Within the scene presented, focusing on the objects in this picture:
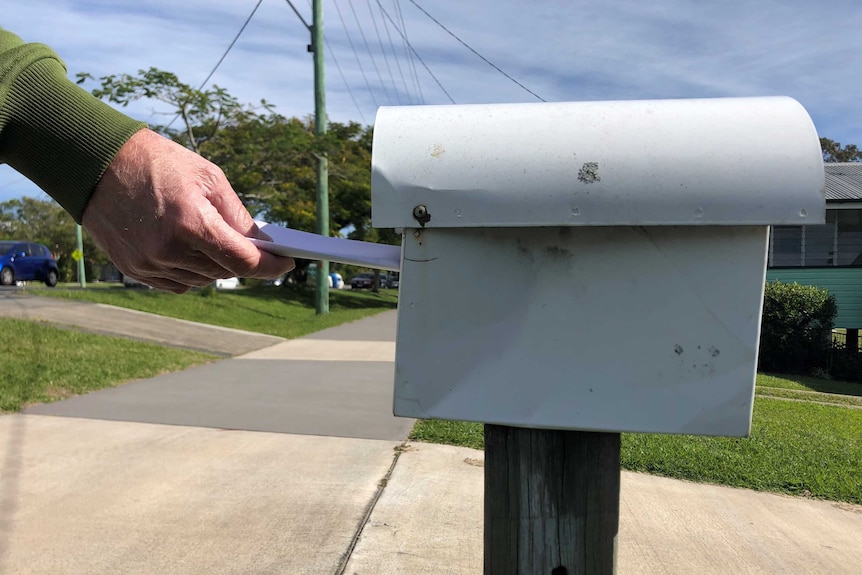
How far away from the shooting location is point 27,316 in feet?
34.2

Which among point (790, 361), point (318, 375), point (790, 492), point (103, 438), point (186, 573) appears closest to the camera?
point (186, 573)

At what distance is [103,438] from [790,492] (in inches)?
182

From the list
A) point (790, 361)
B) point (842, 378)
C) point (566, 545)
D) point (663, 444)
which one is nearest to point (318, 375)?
point (663, 444)

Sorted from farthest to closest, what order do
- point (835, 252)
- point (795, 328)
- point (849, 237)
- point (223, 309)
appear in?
point (223, 309)
point (849, 237)
point (835, 252)
point (795, 328)

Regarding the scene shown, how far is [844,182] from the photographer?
16.2 m

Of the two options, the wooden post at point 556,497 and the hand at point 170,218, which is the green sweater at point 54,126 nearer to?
the hand at point 170,218

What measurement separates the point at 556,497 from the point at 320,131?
17689 mm

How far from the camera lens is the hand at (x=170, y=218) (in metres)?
1.34

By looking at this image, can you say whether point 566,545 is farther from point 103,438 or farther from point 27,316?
point 27,316

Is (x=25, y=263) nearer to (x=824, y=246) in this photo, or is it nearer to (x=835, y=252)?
(x=824, y=246)

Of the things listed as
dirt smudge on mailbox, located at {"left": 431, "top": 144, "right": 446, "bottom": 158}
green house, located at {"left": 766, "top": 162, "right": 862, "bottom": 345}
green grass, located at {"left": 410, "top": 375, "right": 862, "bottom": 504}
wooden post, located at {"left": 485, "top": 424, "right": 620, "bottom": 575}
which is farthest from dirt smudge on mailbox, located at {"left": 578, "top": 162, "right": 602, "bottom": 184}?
green house, located at {"left": 766, "top": 162, "right": 862, "bottom": 345}

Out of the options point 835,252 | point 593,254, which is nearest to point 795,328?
point 835,252

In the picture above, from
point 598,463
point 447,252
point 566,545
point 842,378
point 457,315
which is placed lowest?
point 842,378

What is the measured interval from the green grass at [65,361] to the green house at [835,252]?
1235cm
